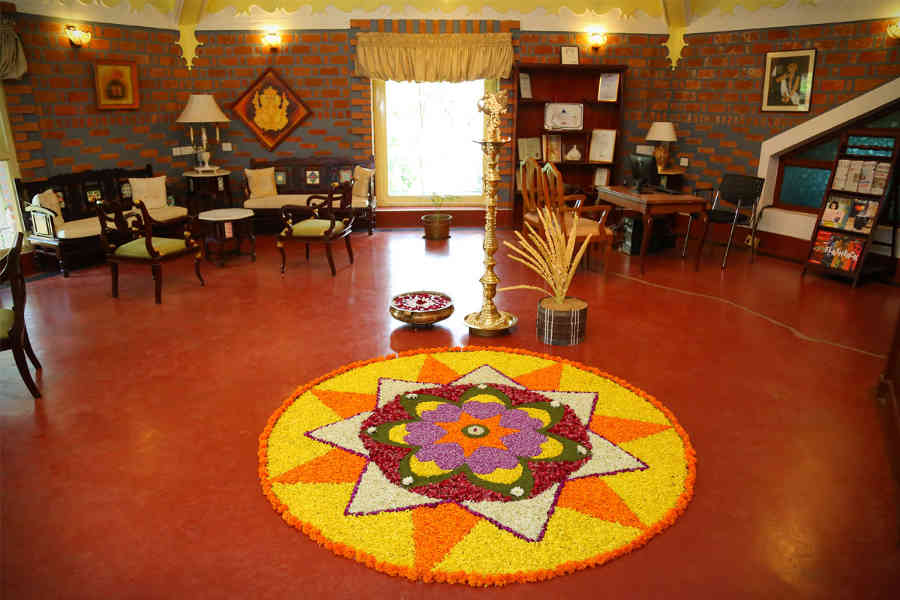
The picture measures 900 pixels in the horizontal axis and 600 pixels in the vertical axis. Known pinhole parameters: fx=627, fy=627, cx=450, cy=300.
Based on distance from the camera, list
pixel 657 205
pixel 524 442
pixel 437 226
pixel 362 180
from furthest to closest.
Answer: pixel 362 180
pixel 437 226
pixel 657 205
pixel 524 442

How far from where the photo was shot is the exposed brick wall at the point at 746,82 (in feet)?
21.3

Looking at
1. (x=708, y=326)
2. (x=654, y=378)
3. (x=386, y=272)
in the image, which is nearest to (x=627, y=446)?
(x=654, y=378)

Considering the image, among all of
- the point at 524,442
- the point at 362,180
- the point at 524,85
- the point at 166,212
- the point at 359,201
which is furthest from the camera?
the point at 524,85

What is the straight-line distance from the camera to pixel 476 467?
3170mm

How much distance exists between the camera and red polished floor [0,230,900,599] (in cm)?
250

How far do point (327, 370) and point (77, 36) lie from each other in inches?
211

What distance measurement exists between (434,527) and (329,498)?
0.54 metres

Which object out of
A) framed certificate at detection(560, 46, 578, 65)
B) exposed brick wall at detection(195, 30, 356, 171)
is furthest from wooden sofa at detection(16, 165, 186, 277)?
framed certificate at detection(560, 46, 578, 65)

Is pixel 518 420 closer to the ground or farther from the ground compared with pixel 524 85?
closer to the ground

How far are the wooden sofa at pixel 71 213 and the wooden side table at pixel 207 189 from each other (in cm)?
67

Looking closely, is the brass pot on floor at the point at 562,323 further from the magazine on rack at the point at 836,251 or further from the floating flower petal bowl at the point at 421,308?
the magazine on rack at the point at 836,251

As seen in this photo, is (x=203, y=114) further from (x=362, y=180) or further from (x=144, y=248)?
(x=144, y=248)

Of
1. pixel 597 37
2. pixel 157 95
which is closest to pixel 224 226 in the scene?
pixel 157 95

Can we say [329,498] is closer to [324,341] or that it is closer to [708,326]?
[324,341]
